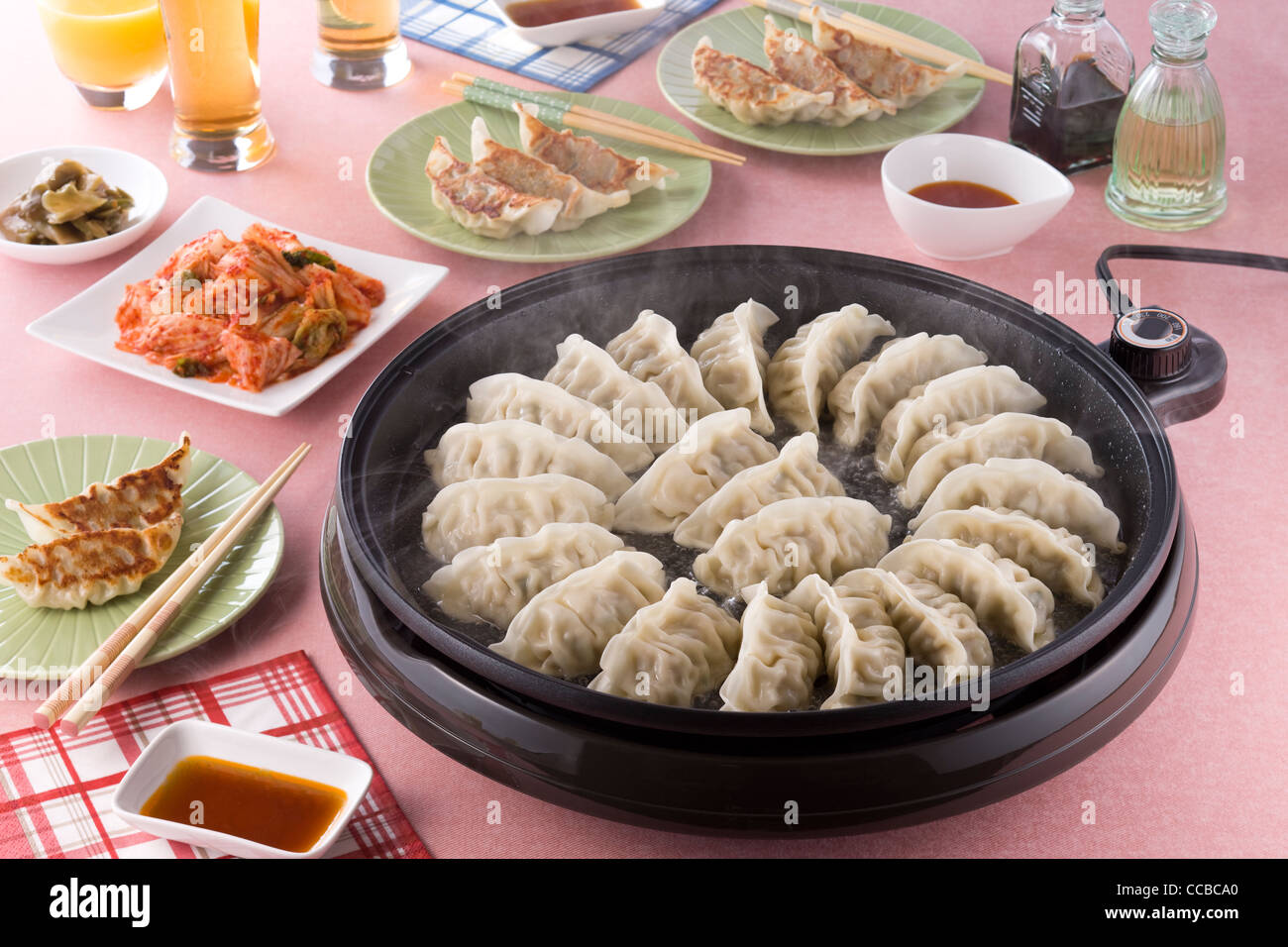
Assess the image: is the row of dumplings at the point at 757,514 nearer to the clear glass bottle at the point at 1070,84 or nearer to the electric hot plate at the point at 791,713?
the electric hot plate at the point at 791,713

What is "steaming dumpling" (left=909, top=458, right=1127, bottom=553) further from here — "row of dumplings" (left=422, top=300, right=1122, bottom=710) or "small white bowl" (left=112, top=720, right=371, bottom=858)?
"small white bowl" (left=112, top=720, right=371, bottom=858)

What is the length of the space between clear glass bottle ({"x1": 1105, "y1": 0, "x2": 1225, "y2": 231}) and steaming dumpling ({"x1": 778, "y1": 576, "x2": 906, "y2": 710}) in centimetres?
180

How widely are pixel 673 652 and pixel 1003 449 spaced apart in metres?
0.80

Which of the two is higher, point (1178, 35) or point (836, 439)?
point (1178, 35)

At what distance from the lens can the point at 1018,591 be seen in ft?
6.40

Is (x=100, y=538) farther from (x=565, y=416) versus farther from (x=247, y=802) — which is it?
(x=565, y=416)

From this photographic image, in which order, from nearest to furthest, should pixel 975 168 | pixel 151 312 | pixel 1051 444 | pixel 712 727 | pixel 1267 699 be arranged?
pixel 712 727
pixel 1267 699
pixel 1051 444
pixel 151 312
pixel 975 168

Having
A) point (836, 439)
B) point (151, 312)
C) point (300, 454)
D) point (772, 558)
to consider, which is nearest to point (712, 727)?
point (772, 558)

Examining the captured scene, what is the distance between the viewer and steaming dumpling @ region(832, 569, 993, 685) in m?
1.87

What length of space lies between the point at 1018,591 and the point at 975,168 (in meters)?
1.65

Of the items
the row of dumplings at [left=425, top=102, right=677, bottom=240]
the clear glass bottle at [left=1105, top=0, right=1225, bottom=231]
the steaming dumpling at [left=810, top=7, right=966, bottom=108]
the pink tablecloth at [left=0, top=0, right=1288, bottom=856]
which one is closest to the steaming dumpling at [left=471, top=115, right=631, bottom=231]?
the row of dumplings at [left=425, top=102, right=677, bottom=240]

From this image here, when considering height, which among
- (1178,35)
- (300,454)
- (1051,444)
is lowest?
(300,454)

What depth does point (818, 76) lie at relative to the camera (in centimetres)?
361

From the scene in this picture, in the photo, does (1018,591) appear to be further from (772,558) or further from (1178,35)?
(1178,35)
